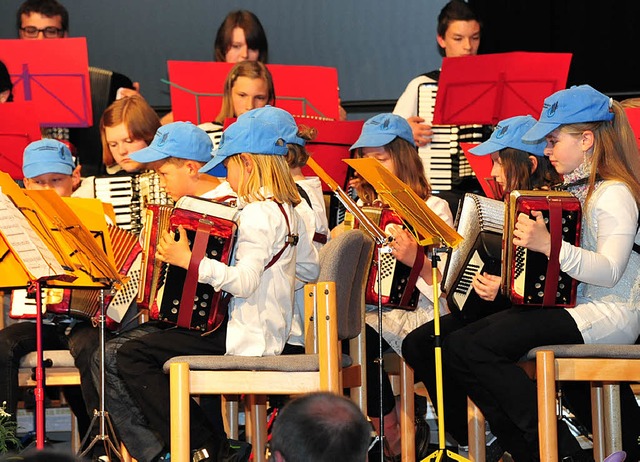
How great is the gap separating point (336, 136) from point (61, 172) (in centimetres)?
128

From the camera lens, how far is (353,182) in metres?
4.86

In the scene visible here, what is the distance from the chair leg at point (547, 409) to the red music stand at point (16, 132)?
270cm

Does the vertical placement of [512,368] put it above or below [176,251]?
below

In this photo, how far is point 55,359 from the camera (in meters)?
4.48

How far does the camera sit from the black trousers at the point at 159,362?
374 centimetres

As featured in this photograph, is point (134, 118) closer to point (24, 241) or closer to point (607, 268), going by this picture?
point (24, 241)

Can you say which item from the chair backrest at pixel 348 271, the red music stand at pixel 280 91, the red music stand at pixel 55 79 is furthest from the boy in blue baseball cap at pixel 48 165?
the chair backrest at pixel 348 271

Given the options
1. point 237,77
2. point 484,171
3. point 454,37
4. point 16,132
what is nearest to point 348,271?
point 484,171

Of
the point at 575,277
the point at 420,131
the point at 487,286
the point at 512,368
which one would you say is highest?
the point at 420,131

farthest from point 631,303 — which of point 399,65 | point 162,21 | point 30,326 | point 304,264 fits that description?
point 162,21

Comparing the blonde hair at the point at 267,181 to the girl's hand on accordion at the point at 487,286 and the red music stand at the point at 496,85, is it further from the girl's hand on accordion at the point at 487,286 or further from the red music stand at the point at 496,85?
the red music stand at the point at 496,85

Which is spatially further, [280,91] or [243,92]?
[280,91]

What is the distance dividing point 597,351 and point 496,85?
209cm

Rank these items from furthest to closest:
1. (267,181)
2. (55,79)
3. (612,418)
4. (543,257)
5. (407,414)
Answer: (55,79) → (407,414) → (612,418) → (267,181) → (543,257)
